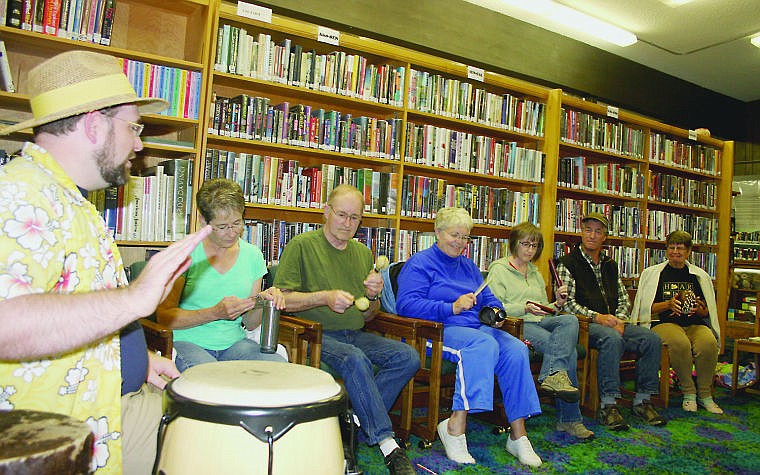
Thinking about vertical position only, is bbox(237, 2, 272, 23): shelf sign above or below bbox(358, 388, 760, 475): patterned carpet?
above

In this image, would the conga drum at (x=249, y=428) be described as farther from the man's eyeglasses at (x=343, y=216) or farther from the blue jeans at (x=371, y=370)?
the man's eyeglasses at (x=343, y=216)

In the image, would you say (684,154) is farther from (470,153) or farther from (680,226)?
(470,153)

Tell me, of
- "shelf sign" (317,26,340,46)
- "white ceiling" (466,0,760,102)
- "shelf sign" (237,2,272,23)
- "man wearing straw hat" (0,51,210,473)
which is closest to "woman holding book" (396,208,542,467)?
"shelf sign" (317,26,340,46)

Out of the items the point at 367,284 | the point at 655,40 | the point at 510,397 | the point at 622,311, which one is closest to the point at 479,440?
the point at 510,397

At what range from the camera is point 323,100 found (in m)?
3.54

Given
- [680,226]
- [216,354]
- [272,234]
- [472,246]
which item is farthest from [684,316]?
[216,354]

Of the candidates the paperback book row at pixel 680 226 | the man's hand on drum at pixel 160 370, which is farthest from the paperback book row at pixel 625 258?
the man's hand on drum at pixel 160 370

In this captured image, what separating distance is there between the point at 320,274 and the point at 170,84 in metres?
1.27

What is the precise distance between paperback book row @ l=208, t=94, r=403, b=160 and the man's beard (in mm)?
1775

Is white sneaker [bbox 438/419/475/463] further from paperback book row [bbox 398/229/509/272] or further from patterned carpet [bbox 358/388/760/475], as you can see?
paperback book row [bbox 398/229/509/272]

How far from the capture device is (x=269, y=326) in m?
2.24

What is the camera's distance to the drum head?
1.11 meters

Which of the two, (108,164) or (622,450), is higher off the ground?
(108,164)

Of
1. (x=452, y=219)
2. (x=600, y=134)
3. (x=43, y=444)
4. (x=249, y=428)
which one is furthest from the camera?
(x=600, y=134)
